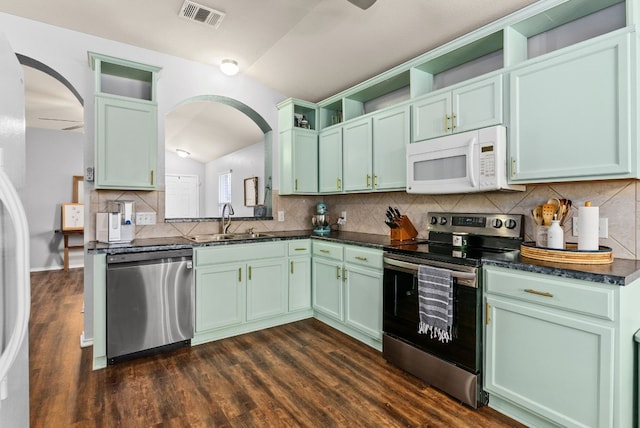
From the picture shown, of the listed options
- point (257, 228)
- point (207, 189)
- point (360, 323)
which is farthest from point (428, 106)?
point (207, 189)

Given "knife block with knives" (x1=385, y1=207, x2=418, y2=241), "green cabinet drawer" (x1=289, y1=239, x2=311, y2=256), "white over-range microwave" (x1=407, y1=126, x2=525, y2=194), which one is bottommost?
"green cabinet drawer" (x1=289, y1=239, x2=311, y2=256)

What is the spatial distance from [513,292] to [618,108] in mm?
1051

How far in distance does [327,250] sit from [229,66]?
2.07 m

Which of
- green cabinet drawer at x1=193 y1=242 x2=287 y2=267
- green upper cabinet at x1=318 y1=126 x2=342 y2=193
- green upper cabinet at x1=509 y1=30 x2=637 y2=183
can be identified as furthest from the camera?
green upper cabinet at x1=318 y1=126 x2=342 y2=193

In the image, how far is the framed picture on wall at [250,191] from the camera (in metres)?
6.27

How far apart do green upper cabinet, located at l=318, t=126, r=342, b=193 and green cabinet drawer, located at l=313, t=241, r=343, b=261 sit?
2.07ft

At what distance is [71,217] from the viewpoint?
6031 mm

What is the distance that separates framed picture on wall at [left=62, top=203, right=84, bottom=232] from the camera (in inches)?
235

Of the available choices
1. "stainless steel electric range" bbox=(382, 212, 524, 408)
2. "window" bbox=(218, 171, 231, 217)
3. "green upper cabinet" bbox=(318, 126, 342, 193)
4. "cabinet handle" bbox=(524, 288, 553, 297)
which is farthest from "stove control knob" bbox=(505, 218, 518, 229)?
"window" bbox=(218, 171, 231, 217)

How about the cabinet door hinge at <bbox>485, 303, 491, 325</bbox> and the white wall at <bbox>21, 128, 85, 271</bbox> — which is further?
the white wall at <bbox>21, 128, 85, 271</bbox>

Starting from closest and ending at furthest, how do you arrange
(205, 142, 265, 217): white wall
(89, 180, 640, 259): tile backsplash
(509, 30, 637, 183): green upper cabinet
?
(509, 30, 637, 183): green upper cabinet → (89, 180, 640, 259): tile backsplash → (205, 142, 265, 217): white wall

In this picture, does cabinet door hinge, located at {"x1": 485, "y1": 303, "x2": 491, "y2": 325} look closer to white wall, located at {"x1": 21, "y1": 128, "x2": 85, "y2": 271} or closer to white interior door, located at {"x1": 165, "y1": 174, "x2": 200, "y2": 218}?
white wall, located at {"x1": 21, "y1": 128, "x2": 85, "y2": 271}

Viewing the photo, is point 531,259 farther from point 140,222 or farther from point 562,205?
point 140,222

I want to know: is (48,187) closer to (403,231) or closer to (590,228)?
(403,231)
